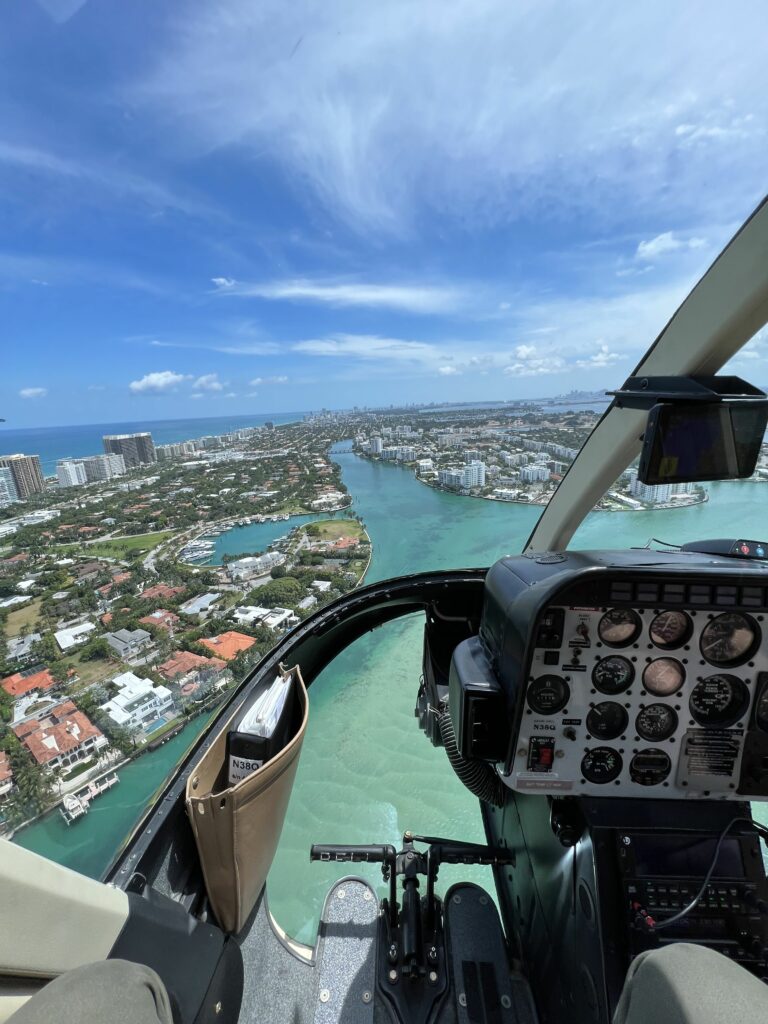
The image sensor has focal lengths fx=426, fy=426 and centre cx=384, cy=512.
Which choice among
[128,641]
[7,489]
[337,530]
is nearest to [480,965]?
[128,641]

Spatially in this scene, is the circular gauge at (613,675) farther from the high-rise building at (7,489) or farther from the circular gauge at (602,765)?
the high-rise building at (7,489)

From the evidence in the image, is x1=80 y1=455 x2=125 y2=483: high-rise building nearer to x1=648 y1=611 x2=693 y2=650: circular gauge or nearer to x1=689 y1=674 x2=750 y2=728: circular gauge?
x1=648 y1=611 x2=693 y2=650: circular gauge

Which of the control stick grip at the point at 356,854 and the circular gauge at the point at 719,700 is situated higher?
the circular gauge at the point at 719,700

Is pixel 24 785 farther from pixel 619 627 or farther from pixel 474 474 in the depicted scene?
pixel 474 474

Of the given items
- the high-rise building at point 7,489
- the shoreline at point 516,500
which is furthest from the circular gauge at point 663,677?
the high-rise building at point 7,489

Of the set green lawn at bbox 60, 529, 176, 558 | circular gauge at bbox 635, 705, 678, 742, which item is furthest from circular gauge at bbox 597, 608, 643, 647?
green lawn at bbox 60, 529, 176, 558

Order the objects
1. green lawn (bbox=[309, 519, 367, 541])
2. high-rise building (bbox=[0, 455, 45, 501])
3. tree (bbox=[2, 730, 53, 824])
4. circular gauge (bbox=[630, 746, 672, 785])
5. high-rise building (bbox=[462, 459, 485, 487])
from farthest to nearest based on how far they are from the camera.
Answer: high-rise building (bbox=[462, 459, 485, 487]) → green lawn (bbox=[309, 519, 367, 541]) → high-rise building (bbox=[0, 455, 45, 501]) → circular gauge (bbox=[630, 746, 672, 785]) → tree (bbox=[2, 730, 53, 824])

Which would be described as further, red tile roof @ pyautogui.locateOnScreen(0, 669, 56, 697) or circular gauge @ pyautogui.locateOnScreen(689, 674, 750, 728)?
red tile roof @ pyautogui.locateOnScreen(0, 669, 56, 697)
